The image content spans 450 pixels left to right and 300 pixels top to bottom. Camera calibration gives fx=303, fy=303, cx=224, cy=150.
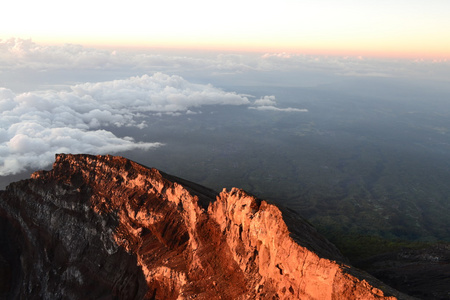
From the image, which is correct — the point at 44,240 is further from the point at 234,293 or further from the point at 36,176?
the point at 234,293

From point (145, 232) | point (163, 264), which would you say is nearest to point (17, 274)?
point (145, 232)

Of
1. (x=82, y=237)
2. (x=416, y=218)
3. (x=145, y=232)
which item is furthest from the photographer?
(x=416, y=218)

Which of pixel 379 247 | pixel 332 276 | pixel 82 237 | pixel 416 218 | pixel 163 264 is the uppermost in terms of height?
pixel 332 276

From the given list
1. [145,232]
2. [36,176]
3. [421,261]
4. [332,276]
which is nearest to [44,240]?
[36,176]

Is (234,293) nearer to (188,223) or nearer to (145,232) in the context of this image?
(188,223)

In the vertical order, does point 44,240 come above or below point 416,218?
above

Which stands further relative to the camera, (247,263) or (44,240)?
(44,240)

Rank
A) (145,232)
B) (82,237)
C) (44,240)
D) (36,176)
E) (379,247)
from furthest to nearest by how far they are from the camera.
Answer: (379,247) < (36,176) < (44,240) < (82,237) < (145,232)
